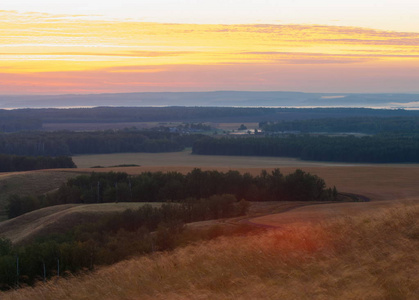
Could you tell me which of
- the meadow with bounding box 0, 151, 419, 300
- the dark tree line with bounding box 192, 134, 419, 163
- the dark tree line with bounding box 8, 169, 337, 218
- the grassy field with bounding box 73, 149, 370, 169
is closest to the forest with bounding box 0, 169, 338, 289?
the dark tree line with bounding box 8, 169, 337, 218

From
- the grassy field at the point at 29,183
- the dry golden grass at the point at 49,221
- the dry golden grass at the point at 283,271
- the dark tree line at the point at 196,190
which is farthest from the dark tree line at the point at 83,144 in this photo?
the dry golden grass at the point at 283,271

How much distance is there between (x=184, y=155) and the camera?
12181 cm

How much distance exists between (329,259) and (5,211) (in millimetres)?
53464

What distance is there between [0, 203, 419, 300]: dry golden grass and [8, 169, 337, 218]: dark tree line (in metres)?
37.3

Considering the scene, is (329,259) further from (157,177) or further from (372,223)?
(157,177)

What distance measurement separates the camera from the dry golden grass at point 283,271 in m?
11.4

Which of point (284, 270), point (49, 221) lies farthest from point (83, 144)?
point (284, 270)

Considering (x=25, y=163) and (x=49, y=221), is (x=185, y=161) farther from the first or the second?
(x=49, y=221)

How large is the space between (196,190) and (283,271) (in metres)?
43.1

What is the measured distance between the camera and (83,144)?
133750mm

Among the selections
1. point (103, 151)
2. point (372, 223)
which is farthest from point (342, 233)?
point (103, 151)

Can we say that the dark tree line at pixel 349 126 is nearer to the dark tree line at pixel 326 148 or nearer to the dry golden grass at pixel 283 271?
the dark tree line at pixel 326 148

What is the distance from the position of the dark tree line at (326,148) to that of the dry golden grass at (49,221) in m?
66.5

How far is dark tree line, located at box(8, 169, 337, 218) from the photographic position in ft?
181
